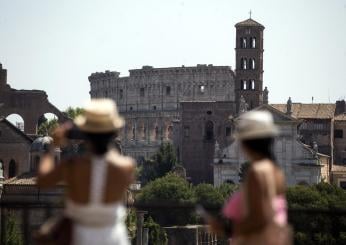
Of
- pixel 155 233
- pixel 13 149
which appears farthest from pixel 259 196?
pixel 13 149

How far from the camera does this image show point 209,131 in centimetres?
11894

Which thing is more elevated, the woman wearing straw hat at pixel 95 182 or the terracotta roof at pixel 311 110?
the terracotta roof at pixel 311 110

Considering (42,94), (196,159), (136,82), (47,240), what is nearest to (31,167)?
(42,94)

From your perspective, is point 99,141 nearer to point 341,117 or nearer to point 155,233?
point 155,233

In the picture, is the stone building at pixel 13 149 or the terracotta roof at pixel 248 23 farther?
the terracotta roof at pixel 248 23

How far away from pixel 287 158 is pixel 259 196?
9655 centimetres

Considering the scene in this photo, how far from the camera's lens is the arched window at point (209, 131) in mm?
118125

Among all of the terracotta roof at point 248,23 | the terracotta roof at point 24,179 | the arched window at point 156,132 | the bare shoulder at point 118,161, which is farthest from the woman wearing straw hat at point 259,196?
the arched window at point 156,132

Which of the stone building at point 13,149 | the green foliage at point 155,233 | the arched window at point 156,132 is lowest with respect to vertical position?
the green foliage at point 155,233

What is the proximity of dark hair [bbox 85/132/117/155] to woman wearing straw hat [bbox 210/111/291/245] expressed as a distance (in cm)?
82

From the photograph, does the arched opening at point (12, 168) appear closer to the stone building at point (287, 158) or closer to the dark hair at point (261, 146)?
the stone building at point (287, 158)

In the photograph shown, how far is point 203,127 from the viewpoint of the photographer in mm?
118062

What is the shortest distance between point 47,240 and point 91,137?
70 cm

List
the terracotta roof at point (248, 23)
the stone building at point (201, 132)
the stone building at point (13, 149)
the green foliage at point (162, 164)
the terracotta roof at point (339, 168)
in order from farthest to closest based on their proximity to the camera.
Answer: the terracotta roof at point (248, 23) < the stone building at point (201, 132) < the green foliage at point (162, 164) < the terracotta roof at point (339, 168) < the stone building at point (13, 149)
